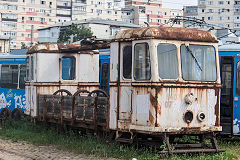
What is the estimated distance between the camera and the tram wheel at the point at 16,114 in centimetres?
2002

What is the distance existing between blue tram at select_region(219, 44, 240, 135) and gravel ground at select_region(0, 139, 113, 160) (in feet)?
16.7

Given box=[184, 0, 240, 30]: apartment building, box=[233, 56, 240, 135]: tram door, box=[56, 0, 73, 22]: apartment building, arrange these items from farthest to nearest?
box=[184, 0, 240, 30]: apartment building, box=[56, 0, 73, 22]: apartment building, box=[233, 56, 240, 135]: tram door

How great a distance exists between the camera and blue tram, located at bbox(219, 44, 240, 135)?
14172 millimetres

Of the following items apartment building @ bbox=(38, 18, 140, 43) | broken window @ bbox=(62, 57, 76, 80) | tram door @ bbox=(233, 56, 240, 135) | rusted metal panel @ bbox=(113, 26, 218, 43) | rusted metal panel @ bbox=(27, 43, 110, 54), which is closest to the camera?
rusted metal panel @ bbox=(113, 26, 218, 43)

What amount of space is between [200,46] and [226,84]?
3601 millimetres

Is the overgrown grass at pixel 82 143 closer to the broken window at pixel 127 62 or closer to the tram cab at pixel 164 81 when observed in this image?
the tram cab at pixel 164 81

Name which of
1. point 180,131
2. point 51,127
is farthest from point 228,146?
point 51,127

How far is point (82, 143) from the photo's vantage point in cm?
1227

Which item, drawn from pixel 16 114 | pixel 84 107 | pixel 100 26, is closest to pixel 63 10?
pixel 100 26

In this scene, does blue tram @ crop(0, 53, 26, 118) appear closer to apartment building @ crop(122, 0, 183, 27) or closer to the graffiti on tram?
the graffiti on tram

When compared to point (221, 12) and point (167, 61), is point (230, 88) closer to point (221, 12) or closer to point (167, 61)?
point (167, 61)

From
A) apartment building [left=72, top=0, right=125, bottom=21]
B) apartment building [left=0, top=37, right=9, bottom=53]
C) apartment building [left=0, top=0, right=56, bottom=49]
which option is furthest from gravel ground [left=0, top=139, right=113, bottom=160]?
apartment building [left=72, top=0, right=125, bottom=21]

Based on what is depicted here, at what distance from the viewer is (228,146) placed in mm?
13219

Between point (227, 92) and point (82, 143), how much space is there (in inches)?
190
